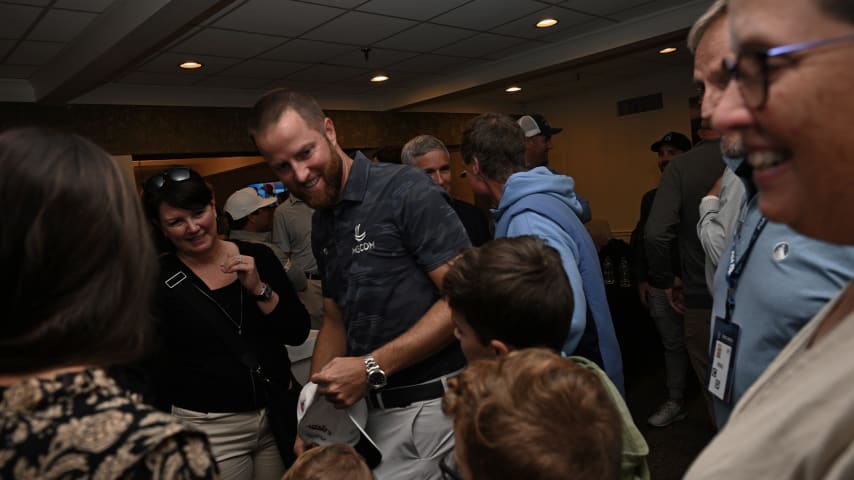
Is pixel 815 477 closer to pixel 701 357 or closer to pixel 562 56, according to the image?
pixel 701 357

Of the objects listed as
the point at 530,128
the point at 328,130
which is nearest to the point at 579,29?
the point at 530,128

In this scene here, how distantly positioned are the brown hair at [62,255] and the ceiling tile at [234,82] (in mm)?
5715

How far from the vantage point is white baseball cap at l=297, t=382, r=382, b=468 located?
146 cm

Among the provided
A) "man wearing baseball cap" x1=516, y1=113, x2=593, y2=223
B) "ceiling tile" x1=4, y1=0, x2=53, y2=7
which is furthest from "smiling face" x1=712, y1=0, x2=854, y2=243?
"ceiling tile" x1=4, y1=0, x2=53, y2=7

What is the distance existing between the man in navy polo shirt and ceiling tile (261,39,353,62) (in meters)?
3.68

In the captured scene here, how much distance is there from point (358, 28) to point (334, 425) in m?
3.97

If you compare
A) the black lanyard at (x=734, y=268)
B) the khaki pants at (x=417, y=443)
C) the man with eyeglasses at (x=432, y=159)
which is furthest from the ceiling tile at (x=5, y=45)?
the black lanyard at (x=734, y=268)

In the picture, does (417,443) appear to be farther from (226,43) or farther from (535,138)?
(226,43)

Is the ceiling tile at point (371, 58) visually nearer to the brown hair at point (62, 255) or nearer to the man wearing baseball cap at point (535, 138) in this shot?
the man wearing baseball cap at point (535, 138)

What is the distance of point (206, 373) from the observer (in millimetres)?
1709

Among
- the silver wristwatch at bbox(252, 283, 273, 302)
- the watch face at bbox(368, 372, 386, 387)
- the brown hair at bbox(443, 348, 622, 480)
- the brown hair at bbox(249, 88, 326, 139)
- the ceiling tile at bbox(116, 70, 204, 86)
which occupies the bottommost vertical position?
the watch face at bbox(368, 372, 386, 387)

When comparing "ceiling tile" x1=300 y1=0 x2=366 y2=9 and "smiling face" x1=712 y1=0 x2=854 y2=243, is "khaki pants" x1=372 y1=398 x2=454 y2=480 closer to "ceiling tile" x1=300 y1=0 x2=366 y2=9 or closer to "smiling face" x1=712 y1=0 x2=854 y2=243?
"smiling face" x1=712 y1=0 x2=854 y2=243

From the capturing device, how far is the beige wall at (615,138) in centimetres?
804

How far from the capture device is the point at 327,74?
6160 mm
